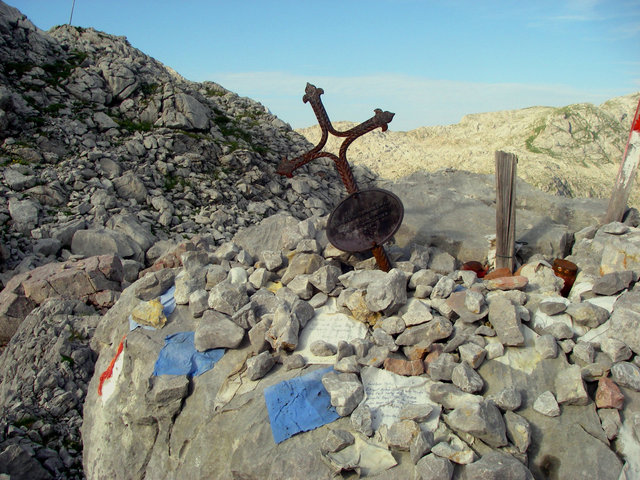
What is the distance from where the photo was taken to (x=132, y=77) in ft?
48.8

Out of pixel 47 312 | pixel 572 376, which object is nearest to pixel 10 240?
pixel 47 312

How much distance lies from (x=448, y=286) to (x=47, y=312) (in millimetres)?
4609

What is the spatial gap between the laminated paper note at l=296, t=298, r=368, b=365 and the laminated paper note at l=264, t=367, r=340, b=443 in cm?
30

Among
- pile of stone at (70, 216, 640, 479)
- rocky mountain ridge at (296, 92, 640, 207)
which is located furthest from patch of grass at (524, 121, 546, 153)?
pile of stone at (70, 216, 640, 479)

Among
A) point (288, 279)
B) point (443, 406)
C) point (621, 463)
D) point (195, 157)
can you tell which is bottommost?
point (621, 463)

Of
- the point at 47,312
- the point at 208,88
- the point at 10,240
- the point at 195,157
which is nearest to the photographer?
the point at 47,312

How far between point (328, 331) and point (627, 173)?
401 cm

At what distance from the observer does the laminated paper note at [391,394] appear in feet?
9.68

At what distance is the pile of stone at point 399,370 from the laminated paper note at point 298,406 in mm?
67

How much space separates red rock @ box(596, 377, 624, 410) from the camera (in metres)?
2.93

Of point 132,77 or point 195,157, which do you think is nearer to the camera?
point 195,157

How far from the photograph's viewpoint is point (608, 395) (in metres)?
2.95

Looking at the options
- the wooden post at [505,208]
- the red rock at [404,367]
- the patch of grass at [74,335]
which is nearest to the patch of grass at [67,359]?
the patch of grass at [74,335]

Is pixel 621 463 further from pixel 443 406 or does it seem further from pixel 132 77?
pixel 132 77
